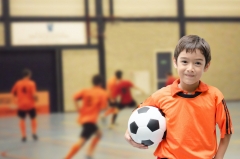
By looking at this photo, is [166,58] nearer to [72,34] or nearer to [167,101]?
[72,34]

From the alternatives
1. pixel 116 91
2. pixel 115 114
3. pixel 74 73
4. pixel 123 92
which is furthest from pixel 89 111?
pixel 74 73

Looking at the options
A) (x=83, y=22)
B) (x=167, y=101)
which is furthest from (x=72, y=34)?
(x=167, y=101)

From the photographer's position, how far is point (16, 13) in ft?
49.0

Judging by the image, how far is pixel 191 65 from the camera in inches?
84.4

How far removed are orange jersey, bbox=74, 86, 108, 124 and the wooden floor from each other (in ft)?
2.61

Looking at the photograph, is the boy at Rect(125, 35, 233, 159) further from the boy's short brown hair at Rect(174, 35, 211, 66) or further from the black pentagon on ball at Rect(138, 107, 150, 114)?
the black pentagon on ball at Rect(138, 107, 150, 114)

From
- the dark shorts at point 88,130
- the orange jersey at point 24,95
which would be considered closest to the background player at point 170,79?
the orange jersey at point 24,95

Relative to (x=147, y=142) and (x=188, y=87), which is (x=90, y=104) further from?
(x=188, y=87)

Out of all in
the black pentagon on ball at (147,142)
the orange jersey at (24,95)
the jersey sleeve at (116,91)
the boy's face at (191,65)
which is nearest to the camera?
the boy's face at (191,65)

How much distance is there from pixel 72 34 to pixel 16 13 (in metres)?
2.08

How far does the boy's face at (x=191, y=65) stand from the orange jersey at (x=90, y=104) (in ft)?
12.4

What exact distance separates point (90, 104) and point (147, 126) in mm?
3540

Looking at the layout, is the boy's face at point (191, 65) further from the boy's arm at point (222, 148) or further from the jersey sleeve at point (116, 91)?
the jersey sleeve at point (116, 91)

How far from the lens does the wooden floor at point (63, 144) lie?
6.50 m
